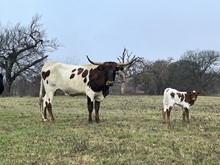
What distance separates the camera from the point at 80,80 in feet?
45.7

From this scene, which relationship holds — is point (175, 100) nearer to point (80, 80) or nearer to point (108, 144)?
point (80, 80)

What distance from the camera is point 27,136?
985 cm

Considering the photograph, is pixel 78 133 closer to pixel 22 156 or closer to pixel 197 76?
pixel 22 156

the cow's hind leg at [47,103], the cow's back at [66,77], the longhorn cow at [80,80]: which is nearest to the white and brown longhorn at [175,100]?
the longhorn cow at [80,80]

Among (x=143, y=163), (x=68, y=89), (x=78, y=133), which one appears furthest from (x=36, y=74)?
(x=143, y=163)

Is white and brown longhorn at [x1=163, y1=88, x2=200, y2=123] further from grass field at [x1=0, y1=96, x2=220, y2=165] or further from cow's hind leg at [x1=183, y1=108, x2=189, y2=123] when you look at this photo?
grass field at [x1=0, y1=96, x2=220, y2=165]

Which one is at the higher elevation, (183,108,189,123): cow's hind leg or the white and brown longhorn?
the white and brown longhorn

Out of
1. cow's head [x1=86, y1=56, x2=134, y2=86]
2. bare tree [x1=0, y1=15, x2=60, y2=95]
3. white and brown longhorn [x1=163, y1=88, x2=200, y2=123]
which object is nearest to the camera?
cow's head [x1=86, y1=56, x2=134, y2=86]

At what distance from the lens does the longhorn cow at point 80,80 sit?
44.7ft

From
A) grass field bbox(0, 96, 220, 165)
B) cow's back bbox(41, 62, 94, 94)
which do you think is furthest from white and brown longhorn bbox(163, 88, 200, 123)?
cow's back bbox(41, 62, 94, 94)

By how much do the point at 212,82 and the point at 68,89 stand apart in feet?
212

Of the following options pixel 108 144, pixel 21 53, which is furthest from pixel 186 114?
pixel 21 53

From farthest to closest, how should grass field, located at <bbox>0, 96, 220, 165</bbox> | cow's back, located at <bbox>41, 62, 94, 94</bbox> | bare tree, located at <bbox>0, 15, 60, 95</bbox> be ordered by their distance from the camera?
1. bare tree, located at <bbox>0, 15, 60, 95</bbox>
2. cow's back, located at <bbox>41, 62, 94, 94</bbox>
3. grass field, located at <bbox>0, 96, 220, 165</bbox>

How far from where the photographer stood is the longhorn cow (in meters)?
13.6
